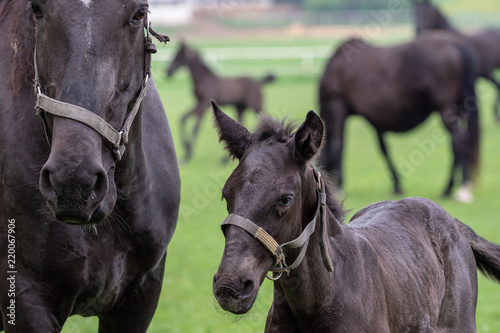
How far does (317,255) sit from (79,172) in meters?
1.15

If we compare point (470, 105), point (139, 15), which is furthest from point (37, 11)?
point (470, 105)

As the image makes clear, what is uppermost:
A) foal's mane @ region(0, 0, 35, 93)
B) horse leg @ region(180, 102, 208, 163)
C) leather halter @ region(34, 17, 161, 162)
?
foal's mane @ region(0, 0, 35, 93)

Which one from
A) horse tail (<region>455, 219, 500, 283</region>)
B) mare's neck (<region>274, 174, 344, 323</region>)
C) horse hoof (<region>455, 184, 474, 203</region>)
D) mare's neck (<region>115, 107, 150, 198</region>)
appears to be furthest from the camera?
horse hoof (<region>455, 184, 474, 203</region>)

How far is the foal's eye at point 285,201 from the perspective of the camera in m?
2.80

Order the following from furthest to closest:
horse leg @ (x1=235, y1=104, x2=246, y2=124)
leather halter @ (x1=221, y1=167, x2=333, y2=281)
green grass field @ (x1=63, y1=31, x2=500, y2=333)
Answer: horse leg @ (x1=235, y1=104, x2=246, y2=124), green grass field @ (x1=63, y1=31, x2=500, y2=333), leather halter @ (x1=221, y1=167, x2=333, y2=281)

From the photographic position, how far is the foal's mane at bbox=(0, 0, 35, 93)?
310cm

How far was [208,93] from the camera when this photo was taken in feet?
54.0

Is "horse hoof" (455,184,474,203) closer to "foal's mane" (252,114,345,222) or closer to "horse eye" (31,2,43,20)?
"foal's mane" (252,114,345,222)

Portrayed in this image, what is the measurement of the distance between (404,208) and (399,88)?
7285 millimetres

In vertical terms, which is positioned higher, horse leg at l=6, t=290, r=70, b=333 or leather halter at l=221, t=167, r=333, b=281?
leather halter at l=221, t=167, r=333, b=281

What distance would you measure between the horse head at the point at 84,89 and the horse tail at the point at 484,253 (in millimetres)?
2232

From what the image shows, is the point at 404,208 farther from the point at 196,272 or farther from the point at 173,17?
the point at 173,17

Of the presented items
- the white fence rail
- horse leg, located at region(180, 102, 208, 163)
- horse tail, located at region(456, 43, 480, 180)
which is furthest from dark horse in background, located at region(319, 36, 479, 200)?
the white fence rail

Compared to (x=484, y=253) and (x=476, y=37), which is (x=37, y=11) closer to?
(x=484, y=253)
